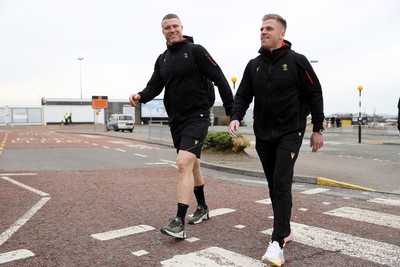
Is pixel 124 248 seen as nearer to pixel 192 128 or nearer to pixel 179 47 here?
pixel 192 128

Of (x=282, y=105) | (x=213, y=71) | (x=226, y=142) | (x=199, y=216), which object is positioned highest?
(x=213, y=71)

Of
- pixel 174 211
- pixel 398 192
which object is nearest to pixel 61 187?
pixel 174 211

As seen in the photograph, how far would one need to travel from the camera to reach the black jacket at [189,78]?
414 cm

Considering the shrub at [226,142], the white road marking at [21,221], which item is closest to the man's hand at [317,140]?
the white road marking at [21,221]

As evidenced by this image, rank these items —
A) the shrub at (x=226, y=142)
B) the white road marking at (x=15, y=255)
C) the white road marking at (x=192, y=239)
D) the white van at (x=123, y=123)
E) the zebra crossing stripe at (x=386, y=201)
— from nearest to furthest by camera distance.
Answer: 1. the white road marking at (x=15, y=255)
2. the white road marking at (x=192, y=239)
3. the zebra crossing stripe at (x=386, y=201)
4. the shrub at (x=226, y=142)
5. the white van at (x=123, y=123)

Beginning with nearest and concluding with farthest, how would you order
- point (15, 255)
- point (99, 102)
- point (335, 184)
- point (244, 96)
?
point (15, 255) < point (244, 96) < point (335, 184) < point (99, 102)

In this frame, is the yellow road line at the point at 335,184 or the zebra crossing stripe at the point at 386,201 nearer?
the zebra crossing stripe at the point at 386,201

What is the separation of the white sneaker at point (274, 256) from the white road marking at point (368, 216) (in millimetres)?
1890

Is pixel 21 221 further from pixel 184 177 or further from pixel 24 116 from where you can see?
pixel 24 116

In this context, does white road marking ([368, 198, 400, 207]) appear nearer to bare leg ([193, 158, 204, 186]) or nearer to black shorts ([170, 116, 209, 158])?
bare leg ([193, 158, 204, 186])

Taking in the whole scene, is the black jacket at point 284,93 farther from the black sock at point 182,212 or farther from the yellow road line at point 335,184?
the yellow road line at point 335,184

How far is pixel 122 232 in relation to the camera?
4.16 metres

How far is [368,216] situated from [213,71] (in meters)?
2.61

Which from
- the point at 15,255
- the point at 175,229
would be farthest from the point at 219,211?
the point at 15,255
